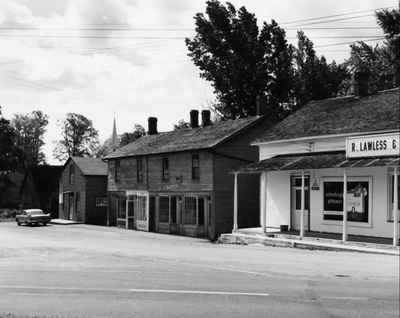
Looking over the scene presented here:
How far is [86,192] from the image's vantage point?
50.2m

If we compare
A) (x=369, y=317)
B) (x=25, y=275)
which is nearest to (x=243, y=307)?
(x=369, y=317)

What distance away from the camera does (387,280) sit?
13219mm

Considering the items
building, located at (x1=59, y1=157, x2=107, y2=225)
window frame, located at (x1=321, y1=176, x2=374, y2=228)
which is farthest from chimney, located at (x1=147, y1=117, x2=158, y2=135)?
window frame, located at (x1=321, y1=176, x2=374, y2=228)

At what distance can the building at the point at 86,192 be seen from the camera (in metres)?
50.3

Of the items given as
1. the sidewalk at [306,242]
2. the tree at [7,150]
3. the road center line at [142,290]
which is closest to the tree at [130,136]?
the tree at [7,150]

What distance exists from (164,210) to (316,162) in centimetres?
1683

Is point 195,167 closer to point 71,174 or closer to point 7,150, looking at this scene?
point 71,174

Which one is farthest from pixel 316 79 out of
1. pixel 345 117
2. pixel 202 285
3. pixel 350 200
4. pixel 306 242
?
pixel 202 285

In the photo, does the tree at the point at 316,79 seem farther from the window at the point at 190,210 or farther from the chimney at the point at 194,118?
the window at the point at 190,210

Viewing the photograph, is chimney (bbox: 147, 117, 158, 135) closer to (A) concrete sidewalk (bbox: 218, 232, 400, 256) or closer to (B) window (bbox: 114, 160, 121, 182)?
(B) window (bbox: 114, 160, 121, 182)

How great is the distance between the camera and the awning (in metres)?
20.3

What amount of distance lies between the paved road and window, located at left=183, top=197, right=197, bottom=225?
1538 cm

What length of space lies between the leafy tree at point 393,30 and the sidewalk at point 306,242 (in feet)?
67.3

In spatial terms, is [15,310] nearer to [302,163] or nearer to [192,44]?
[302,163]
